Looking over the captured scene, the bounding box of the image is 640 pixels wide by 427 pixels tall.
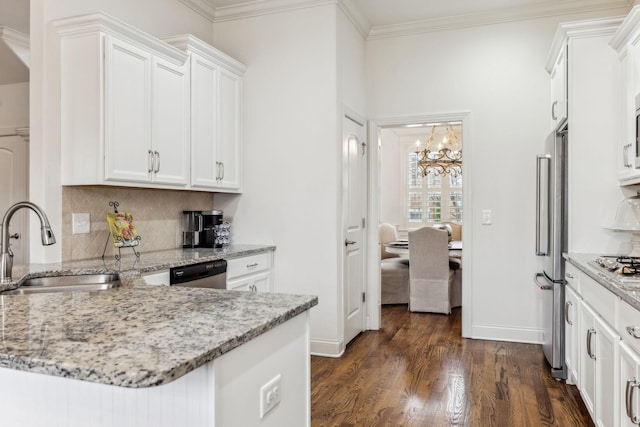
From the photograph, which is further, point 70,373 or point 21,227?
point 21,227

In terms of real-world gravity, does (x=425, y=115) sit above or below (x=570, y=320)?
above

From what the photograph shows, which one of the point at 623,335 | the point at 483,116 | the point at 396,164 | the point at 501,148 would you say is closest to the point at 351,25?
the point at 483,116

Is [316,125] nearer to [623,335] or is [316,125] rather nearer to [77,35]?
[77,35]

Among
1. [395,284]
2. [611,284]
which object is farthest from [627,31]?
[395,284]

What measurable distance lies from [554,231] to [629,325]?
4.95ft

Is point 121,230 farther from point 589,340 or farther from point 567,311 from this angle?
point 567,311

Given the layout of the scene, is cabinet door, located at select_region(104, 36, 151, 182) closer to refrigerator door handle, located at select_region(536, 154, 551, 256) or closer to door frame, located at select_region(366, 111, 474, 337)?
door frame, located at select_region(366, 111, 474, 337)

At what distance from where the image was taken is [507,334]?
4258 mm

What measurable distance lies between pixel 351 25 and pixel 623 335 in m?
3.30

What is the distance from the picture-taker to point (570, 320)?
302 cm

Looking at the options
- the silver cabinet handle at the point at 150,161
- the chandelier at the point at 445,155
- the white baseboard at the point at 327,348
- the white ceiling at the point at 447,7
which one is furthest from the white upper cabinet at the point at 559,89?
the chandelier at the point at 445,155

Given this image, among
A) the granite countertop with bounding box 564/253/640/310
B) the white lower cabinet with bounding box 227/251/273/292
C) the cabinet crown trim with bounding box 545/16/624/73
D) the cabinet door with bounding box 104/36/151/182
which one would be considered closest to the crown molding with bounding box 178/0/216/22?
the cabinet door with bounding box 104/36/151/182

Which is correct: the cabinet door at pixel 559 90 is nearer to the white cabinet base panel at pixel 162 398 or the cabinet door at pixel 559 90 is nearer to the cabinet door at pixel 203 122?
the cabinet door at pixel 203 122

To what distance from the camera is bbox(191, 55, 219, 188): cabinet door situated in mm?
3518
